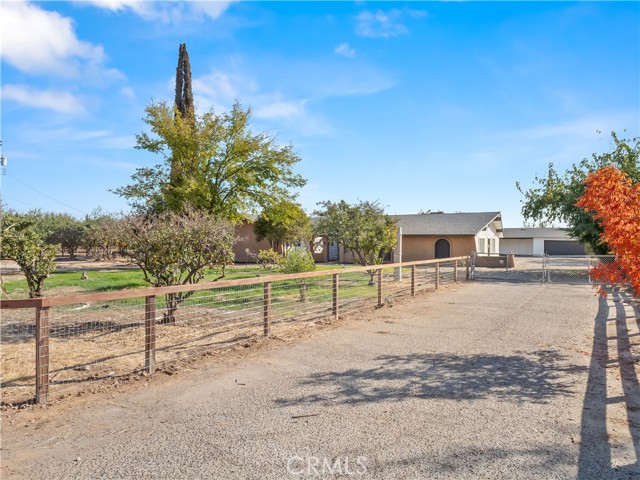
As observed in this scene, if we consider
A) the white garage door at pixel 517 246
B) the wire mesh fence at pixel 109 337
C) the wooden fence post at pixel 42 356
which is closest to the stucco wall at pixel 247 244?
the wire mesh fence at pixel 109 337

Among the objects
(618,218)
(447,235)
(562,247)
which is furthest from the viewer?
(562,247)

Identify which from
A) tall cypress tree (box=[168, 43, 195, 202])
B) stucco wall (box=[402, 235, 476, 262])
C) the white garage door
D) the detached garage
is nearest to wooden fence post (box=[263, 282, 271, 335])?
tall cypress tree (box=[168, 43, 195, 202])

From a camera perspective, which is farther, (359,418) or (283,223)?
(283,223)

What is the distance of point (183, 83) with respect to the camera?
27734mm

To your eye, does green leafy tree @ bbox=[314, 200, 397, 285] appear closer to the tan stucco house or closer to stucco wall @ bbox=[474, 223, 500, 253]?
the tan stucco house

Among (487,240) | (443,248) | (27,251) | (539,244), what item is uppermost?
(487,240)

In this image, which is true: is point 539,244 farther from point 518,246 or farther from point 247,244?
point 247,244

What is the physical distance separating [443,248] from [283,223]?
1317 centimetres

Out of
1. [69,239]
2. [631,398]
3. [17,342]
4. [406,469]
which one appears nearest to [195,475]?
[406,469]

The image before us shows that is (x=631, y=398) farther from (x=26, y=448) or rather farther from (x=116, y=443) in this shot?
(x=26, y=448)

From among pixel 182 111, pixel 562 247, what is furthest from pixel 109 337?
pixel 562 247

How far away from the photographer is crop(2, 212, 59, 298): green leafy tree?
9.90 m

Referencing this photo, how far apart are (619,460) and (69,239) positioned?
140ft

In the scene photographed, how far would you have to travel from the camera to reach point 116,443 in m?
3.43
